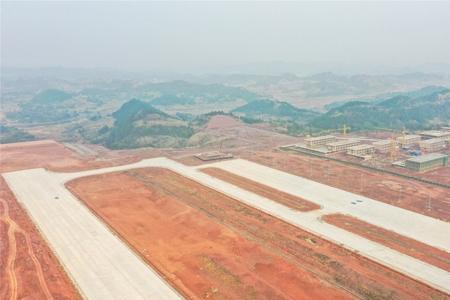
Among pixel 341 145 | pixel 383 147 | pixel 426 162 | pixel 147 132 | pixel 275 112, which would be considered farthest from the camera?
pixel 275 112

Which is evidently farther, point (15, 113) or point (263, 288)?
point (15, 113)

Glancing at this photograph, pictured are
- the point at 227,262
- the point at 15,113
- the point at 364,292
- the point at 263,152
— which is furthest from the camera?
the point at 15,113

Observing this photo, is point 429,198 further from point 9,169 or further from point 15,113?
point 15,113

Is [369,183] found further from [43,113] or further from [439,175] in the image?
[43,113]

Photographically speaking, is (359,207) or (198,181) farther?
(198,181)

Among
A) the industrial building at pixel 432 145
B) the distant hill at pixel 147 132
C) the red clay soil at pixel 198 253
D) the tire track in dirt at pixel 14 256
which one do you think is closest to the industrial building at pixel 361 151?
the industrial building at pixel 432 145

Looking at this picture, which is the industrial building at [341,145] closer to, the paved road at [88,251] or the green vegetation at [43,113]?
the paved road at [88,251]

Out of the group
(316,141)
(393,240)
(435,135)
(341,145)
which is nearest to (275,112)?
(316,141)

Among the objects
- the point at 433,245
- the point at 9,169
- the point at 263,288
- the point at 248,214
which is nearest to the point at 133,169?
the point at 9,169
